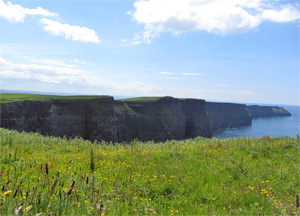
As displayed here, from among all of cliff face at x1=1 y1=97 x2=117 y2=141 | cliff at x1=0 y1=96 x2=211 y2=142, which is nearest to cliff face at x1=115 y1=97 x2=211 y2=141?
cliff at x1=0 y1=96 x2=211 y2=142

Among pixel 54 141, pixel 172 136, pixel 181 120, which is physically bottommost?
pixel 172 136

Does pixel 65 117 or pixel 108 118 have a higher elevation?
pixel 65 117

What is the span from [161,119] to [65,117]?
A: 55.0 m

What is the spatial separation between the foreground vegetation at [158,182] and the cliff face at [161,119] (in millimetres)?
87676

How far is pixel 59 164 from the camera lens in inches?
307

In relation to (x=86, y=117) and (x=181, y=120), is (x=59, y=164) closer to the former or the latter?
(x=86, y=117)

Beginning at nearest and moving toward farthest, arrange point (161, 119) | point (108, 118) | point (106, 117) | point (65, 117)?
point (65, 117) → point (106, 117) → point (108, 118) → point (161, 119)

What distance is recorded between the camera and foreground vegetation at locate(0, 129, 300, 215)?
4.54m

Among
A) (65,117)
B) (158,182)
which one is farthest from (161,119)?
(158,182)

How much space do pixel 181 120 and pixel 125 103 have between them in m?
37.5

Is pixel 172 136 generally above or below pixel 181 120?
below

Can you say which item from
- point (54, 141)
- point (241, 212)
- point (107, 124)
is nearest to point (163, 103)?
point (107, 124)

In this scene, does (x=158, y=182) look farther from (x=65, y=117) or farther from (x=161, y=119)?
(x=161, y=119)

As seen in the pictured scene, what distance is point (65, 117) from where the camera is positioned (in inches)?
2847
